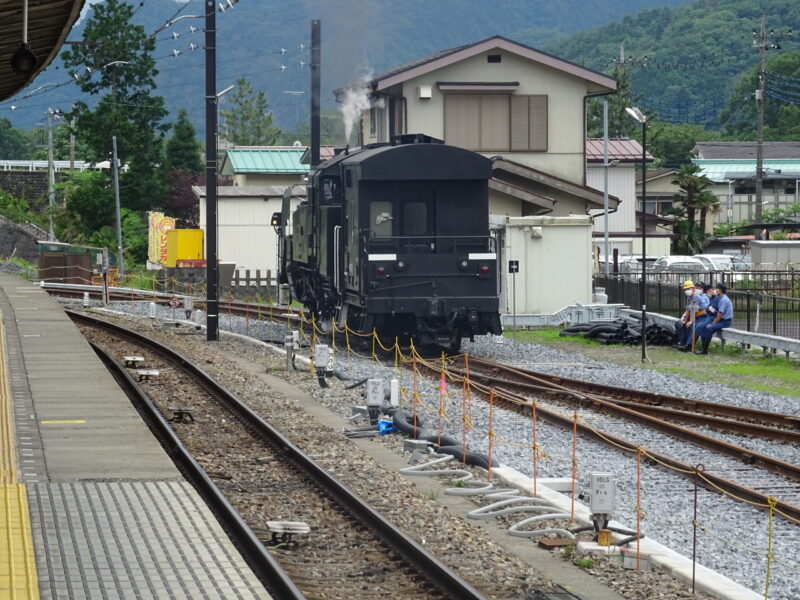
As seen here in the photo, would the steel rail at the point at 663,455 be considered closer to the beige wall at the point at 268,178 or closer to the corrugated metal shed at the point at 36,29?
the corrugated metal shed at the point at 36,29

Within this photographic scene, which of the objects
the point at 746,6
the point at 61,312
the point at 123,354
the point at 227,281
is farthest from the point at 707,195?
the point at 746,6

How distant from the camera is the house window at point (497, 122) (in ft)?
129

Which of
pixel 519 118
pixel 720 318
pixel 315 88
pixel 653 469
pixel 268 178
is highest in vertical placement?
pixel 315 88

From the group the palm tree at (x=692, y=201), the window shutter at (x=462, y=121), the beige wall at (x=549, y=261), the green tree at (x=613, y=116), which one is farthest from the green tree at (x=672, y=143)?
the beige wall at (x=549, y=261)

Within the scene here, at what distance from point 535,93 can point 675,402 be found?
2157 centimetres

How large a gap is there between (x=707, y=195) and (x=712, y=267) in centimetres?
1577

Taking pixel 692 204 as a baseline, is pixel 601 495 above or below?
below

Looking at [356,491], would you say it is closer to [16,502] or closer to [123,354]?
[16,502]

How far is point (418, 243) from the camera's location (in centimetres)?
2491

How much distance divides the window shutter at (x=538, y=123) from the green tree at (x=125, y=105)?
29.5 meters

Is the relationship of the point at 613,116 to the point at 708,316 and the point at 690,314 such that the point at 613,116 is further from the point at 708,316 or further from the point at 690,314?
the point at 708,316

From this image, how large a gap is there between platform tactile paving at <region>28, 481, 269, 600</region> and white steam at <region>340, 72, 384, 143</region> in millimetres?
28873

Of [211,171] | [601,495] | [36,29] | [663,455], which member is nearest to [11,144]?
[211,171]

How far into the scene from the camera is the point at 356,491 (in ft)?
43.9
